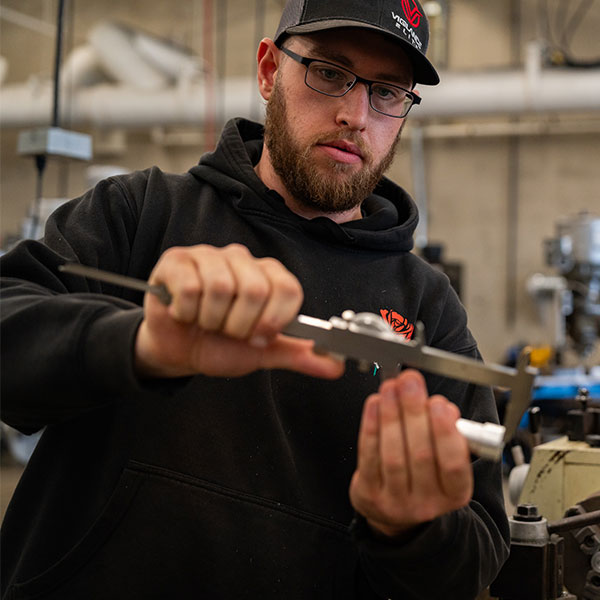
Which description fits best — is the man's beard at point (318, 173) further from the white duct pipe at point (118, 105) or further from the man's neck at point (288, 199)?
the white duct pipe at point (118, 105)

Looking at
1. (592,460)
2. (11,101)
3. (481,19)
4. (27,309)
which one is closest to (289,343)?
(27,309)

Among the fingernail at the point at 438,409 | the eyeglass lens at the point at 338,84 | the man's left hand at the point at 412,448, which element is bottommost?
the man's left hand at the point at 412,448

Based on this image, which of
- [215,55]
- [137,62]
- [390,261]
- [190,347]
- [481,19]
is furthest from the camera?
[215,55]

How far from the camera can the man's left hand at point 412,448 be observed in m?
0.62

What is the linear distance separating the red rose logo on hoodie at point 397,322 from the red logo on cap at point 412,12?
39cm

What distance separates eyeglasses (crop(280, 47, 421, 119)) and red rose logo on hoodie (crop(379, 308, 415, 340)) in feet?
0.90

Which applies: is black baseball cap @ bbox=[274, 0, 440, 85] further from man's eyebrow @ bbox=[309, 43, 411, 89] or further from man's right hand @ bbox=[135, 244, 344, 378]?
man's right hand @ bbox=[135, 244, 344, 378]

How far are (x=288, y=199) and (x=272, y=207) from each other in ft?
0.18

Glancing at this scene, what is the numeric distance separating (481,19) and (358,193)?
448 cm

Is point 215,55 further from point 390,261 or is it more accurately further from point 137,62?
point 390,261

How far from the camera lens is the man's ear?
117 centimetres

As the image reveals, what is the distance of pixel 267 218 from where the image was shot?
106 centimetres

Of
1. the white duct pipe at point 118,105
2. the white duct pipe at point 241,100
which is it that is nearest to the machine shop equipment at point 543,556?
the white duct pipe at point 241,100

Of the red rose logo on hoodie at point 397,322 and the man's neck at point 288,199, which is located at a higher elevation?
the man's neck at point 288,199
